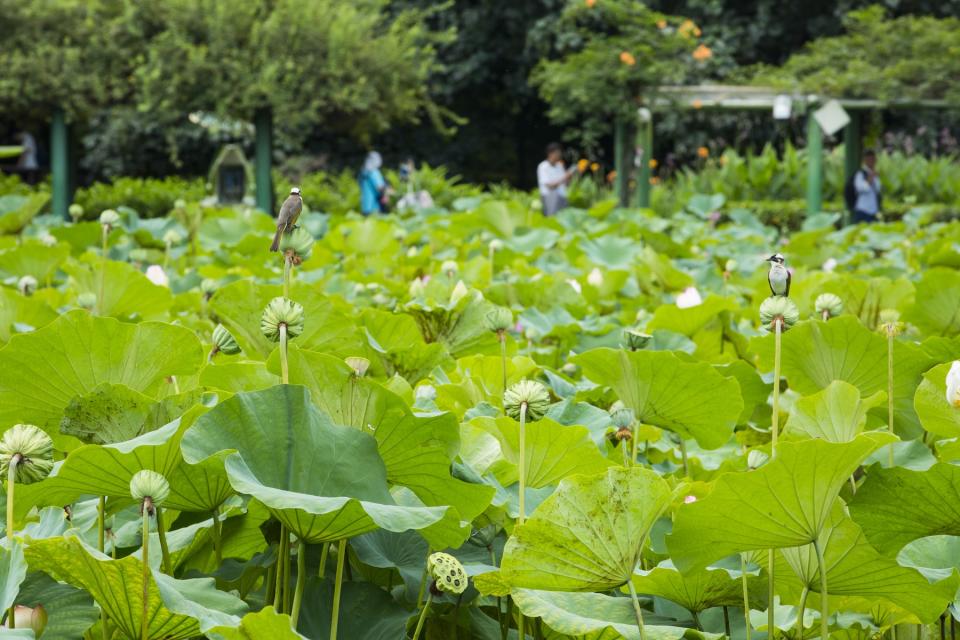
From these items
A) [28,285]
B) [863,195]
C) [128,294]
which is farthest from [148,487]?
[863,195]

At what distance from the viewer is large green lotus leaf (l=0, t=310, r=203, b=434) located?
909 mm

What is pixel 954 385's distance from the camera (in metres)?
0.85

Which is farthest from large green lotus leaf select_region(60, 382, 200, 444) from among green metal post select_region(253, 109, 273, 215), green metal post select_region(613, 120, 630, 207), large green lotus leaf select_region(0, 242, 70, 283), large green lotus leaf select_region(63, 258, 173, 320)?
green metal post select_region(613, 120, 630, 207)

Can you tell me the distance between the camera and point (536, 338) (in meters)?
2.05

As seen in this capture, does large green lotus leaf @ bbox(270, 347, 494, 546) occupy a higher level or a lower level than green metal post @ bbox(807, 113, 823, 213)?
higher

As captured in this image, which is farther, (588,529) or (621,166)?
(621,166)

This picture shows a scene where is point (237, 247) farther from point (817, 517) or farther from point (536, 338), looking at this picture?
point (817, 517)

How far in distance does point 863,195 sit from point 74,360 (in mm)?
8787

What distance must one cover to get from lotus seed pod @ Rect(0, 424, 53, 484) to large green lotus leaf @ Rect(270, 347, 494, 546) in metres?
0.20

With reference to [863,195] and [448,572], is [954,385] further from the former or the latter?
[863,195]

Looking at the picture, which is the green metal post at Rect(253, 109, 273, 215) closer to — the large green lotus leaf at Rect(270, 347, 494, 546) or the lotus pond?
the lotus pond

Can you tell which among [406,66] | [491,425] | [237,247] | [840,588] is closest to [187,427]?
[491,425]

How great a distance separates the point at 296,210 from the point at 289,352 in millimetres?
107

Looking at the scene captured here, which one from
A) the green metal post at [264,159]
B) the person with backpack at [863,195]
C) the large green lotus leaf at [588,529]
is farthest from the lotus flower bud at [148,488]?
the person with backpack at [863,195]
